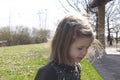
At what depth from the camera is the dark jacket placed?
236 centimetres

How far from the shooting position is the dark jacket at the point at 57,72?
236 cm

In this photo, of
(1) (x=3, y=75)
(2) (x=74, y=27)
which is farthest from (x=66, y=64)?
(1) (x=3, y=75)

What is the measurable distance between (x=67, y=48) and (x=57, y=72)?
0.18 metres

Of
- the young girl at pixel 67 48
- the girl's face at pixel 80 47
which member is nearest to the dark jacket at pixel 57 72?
the young girl at pixel 67 48

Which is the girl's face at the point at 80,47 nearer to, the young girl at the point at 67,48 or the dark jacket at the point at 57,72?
the young girl at the point at 67,48

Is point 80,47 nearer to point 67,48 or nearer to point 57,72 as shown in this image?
point 67,48

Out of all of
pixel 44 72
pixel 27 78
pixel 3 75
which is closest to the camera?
pixel 44 72

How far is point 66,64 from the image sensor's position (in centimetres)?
248

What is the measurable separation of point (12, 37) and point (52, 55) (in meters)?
42.1

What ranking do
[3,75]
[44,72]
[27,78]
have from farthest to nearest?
[3,75], [27,78], [44,72]

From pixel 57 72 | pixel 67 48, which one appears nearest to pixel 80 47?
pixel 67 48

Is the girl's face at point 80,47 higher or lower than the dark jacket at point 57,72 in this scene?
higher

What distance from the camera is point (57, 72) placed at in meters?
2.42

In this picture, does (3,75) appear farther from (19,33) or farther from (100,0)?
(19,33)
